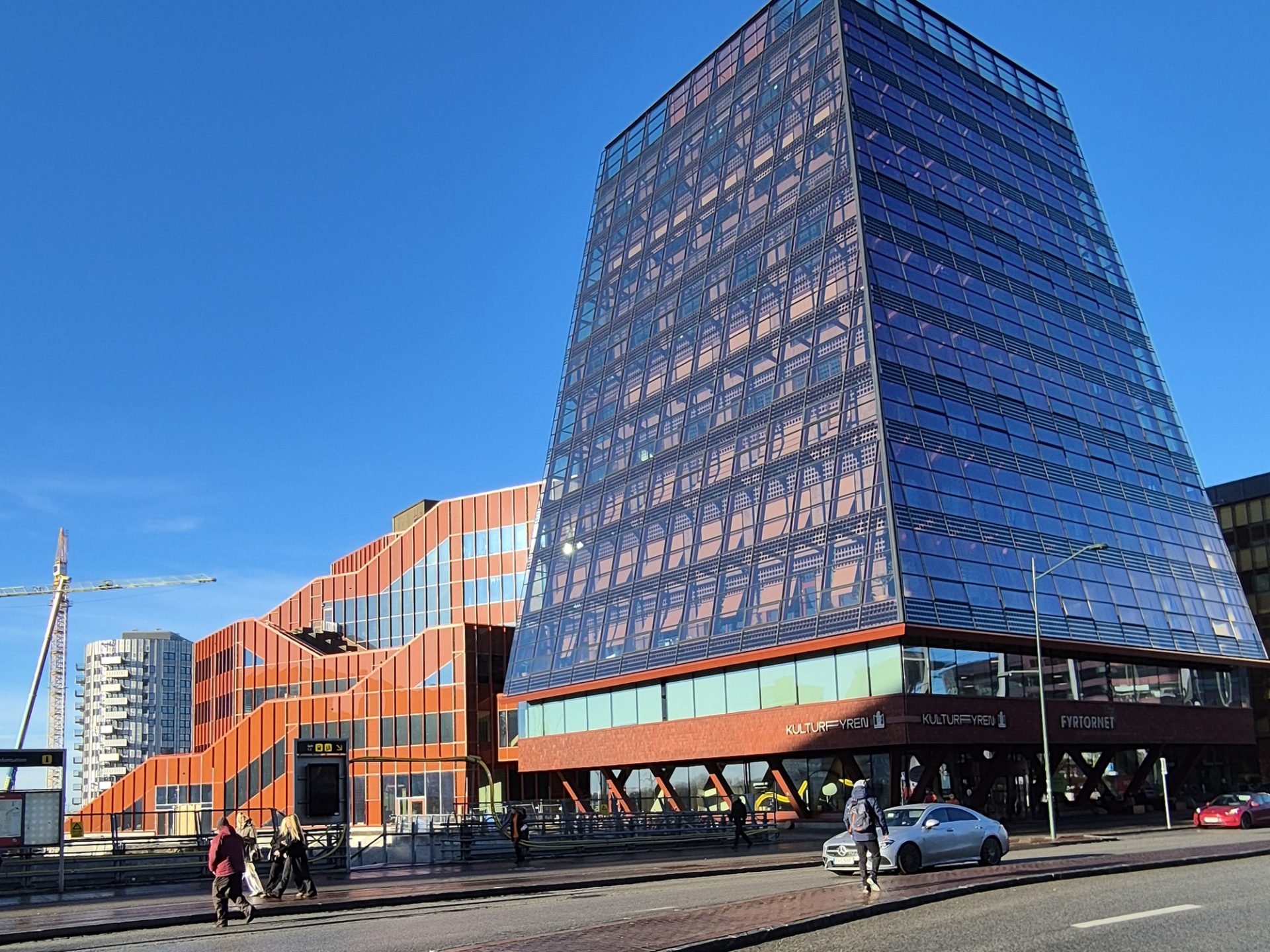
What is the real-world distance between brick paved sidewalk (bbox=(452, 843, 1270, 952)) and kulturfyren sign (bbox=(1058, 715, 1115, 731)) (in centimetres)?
2406

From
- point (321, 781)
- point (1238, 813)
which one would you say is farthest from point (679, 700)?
point (321, 781)

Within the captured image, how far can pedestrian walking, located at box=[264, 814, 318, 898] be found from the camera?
24.9 meters

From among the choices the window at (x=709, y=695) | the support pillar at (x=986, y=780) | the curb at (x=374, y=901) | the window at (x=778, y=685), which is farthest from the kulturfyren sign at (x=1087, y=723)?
the curb at (x=374, y=901)

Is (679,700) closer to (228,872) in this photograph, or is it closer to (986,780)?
(986,780)

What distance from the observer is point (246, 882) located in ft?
73.5

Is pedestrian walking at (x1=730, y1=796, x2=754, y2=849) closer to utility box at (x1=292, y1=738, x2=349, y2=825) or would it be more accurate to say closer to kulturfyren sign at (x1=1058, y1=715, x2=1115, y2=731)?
utility box at (x1=292, y1=738, x2=349, y2=825)

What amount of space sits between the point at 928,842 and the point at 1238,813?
24.7 metres

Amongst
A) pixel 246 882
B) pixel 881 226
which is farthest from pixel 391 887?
pixel 881 226

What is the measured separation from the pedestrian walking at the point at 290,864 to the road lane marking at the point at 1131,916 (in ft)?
51.6

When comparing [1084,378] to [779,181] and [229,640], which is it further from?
[229,640]

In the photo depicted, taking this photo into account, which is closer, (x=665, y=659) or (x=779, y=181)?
(x=665, y=659)

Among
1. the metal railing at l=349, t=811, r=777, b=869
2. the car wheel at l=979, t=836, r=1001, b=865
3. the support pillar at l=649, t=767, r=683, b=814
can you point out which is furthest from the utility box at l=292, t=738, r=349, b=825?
the support pillar at l=649, t=767, r=683, b=814

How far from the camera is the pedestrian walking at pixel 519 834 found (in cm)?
3688

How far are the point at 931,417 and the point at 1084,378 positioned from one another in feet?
52.1
